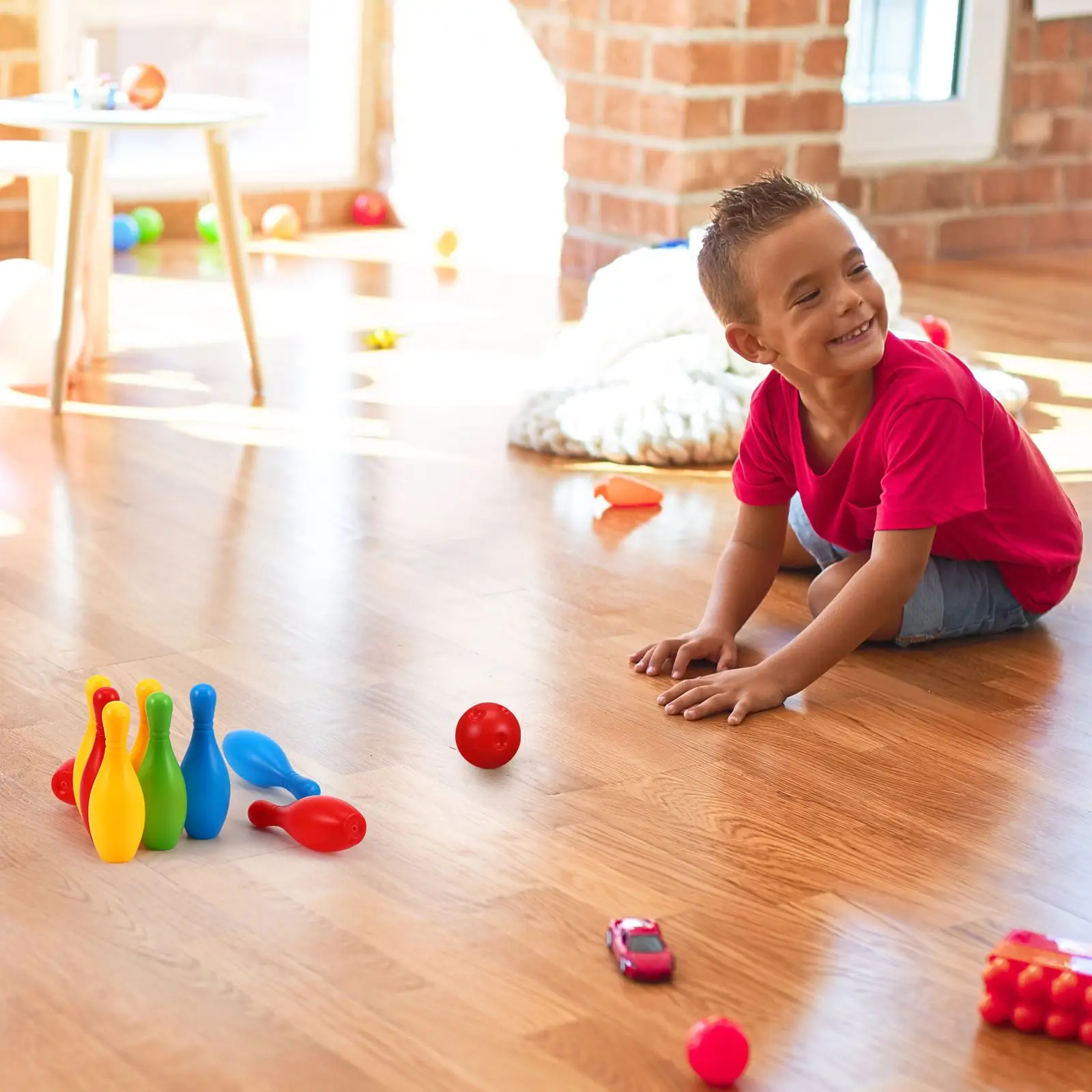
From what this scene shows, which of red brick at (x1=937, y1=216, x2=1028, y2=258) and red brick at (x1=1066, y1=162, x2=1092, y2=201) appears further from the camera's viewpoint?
red brick at (x1=1066, y1=162, x2=1092, y2=201)

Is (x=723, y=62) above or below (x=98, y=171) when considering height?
above

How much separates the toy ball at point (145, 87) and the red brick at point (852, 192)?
185 centimetres

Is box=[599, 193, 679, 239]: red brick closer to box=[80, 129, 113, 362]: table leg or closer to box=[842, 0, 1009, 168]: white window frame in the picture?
box=[842, 0, 1009, 168]: white window frame

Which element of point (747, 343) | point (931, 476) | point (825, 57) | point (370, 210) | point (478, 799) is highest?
point (825, 57)

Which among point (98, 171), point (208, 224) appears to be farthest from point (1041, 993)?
point (208, 224)

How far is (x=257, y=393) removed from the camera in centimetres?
285

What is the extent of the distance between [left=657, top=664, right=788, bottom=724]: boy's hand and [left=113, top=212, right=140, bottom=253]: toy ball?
8.97 ft

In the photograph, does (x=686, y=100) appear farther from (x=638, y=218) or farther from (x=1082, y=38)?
(x=1082, y=38)

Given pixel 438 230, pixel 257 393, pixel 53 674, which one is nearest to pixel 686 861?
pixel 53 674

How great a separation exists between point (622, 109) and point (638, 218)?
0.77 ft

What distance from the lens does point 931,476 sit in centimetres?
163

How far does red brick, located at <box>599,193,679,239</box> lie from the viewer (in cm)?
373

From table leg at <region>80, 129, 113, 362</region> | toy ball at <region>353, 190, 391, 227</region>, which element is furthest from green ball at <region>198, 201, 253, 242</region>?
table leg at <region>80, 129, 113, 362</region>

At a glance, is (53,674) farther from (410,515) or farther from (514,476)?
(514,476)
